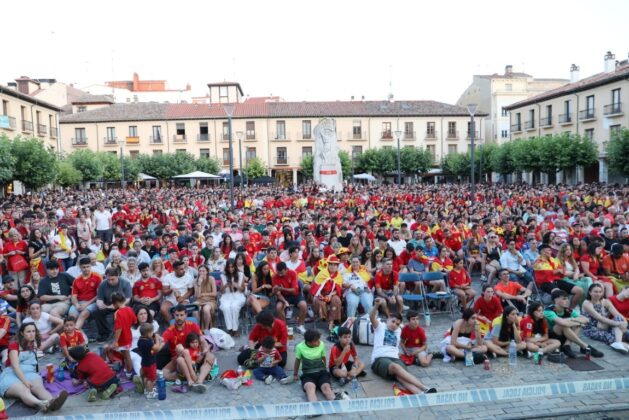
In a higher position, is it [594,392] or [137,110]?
[137,110]

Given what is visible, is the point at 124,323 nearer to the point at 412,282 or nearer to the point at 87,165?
the point at 412,282

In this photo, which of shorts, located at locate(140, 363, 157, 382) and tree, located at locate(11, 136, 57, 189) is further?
tree, located at locate(11, 136, 57, 189)

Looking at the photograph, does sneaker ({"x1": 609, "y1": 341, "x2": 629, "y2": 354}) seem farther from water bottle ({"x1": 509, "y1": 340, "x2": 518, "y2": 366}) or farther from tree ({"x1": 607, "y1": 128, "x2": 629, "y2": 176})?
tree ({"x1": 607, "y1": 128, "x2": 629, "y2": 176})

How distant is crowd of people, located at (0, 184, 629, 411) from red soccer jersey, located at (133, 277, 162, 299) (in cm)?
2

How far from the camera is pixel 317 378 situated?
6152 mm

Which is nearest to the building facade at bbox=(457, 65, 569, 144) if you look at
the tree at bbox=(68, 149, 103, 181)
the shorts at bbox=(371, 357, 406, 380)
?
the tree at bbox=(68, 149, 103, 181)

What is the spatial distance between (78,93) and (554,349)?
233 ft

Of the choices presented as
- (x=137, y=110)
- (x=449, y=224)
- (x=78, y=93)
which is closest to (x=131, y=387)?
(x=449, y=224)

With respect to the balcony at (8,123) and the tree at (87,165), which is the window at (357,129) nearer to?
the tree at (87,165)

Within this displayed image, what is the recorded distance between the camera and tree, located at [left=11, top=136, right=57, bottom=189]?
85.6 feet

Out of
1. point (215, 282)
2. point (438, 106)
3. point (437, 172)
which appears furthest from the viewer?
point (438, 106)

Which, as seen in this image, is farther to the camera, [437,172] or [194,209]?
[437,172]

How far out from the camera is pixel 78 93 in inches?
2606

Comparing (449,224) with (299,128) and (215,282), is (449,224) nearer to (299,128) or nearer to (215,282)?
(215,282)
